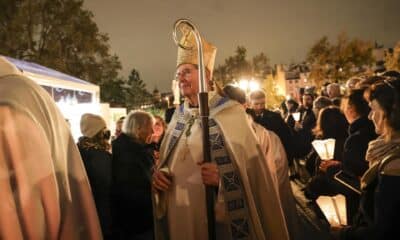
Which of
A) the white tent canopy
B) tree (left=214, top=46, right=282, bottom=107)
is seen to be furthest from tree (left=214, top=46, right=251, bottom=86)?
the white tent canopy

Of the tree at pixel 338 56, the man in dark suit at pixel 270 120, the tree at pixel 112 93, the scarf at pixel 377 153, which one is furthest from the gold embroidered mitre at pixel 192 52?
the tree at pixel 338 56

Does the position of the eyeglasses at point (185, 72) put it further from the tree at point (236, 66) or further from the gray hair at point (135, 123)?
the tree at point (236, 66)

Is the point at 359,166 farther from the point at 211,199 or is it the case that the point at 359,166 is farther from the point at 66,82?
the point at 66,82

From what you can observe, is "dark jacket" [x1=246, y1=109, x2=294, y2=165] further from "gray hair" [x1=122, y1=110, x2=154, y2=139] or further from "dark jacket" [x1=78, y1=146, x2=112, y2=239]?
"dark jacket" [x1=78, y1=146, x2=112, y2=239]

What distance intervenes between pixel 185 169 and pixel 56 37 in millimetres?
25708

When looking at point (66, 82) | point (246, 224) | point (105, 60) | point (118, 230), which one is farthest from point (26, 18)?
point (246, 224)

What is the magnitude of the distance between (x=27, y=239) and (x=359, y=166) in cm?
319

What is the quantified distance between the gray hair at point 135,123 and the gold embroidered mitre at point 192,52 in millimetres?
1278

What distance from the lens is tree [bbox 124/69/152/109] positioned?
67125 millimetres

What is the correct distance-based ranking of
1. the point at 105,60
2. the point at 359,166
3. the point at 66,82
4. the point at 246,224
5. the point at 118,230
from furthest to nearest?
the point at 105,60, the point at 66,82, the point at 118,230, the point at 359,166, the point at 246,224

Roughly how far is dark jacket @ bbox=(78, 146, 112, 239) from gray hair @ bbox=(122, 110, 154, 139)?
14.4 inches

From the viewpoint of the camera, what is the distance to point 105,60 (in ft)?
92.6

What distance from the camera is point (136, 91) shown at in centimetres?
7925

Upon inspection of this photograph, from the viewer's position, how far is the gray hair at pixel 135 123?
163 inches
